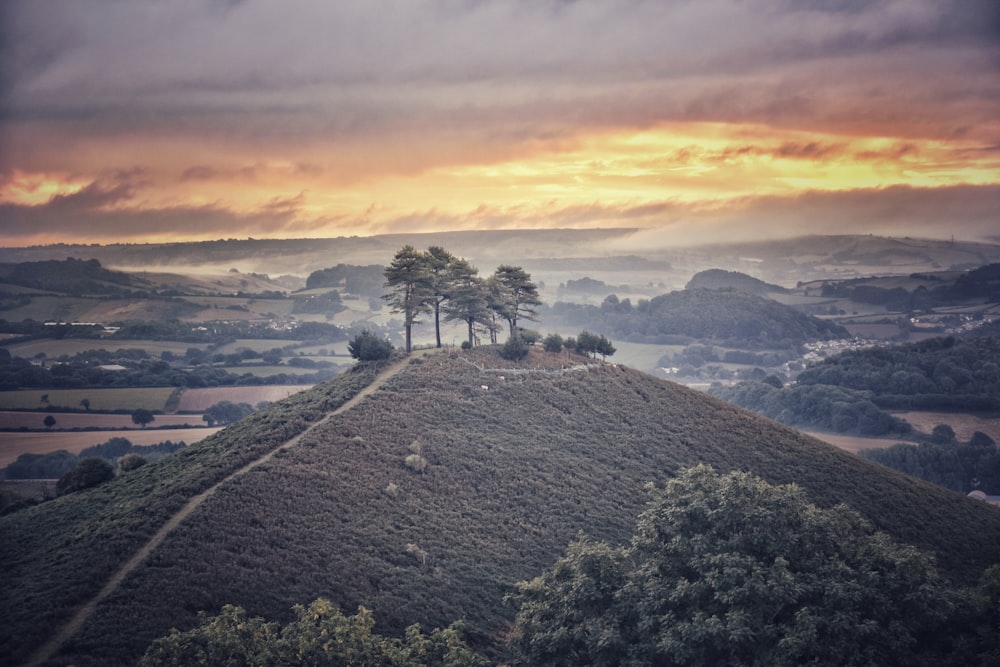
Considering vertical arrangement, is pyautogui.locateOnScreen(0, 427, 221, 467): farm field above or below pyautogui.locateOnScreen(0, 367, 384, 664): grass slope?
below

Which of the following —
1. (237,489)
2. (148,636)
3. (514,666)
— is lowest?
(514,666)

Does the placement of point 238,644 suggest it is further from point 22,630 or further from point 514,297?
point 514,297

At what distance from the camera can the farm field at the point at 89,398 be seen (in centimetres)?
11269

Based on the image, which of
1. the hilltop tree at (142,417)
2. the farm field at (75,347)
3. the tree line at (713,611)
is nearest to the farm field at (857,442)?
the tree line at (713,611)

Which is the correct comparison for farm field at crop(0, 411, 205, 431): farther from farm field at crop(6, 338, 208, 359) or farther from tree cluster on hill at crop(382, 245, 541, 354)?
farm field at crop(6, 338, 208, 359)

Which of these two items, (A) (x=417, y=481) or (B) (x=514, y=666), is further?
(A) (x=417, y=481)

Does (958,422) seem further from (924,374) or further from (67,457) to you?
(67,457)

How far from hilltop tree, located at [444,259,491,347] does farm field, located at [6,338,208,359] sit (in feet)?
415

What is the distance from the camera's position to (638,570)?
4031 cm

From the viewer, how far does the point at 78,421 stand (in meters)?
107

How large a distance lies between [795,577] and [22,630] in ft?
119

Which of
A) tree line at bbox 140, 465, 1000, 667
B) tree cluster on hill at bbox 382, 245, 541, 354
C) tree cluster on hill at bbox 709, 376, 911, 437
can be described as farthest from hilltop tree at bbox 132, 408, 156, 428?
tree cluster on hill at bbox 709, 376, 911, 437

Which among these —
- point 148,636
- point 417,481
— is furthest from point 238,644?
point 417,481

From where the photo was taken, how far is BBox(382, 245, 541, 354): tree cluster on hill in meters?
78.3
